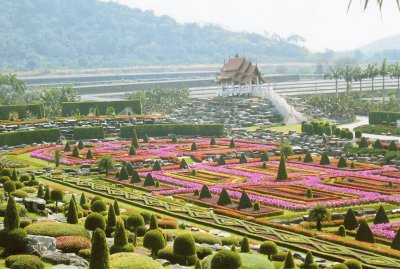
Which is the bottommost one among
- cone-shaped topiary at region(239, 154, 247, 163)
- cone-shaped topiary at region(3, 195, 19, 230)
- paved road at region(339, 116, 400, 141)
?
paved road at region(339, 116, 400, 141)

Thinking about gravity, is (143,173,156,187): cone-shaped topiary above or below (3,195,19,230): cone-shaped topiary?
below

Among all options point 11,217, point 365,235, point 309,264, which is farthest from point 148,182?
point 309,264

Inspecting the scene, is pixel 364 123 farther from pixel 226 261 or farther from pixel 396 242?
pixel 226 261

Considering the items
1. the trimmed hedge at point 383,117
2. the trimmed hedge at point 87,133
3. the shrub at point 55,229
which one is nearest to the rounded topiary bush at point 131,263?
the shrub at point 55,229

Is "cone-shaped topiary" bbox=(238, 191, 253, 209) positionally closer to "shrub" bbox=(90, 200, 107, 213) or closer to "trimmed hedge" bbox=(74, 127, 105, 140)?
"shrub" bbox=(90, 200, 107, 213)

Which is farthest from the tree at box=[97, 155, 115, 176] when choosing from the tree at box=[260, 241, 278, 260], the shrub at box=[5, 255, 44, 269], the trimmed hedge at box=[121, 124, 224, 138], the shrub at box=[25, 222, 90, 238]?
the shrub at box=[5, 255, 44, 269]

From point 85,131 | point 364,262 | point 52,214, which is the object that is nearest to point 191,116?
point 85,131
